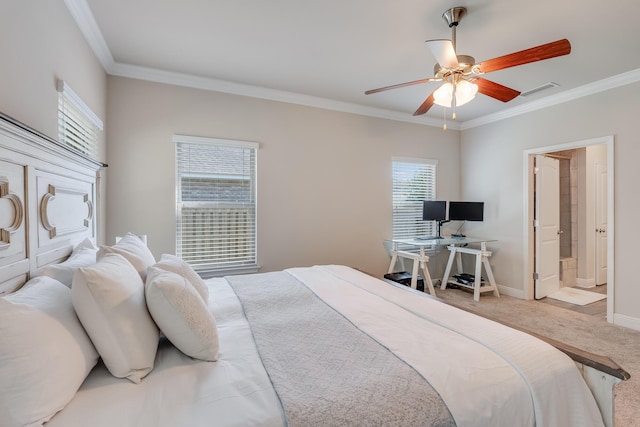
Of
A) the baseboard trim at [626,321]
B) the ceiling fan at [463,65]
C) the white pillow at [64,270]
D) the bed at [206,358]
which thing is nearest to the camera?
the bed at [206,358]

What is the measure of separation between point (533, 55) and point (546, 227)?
10.8 ft

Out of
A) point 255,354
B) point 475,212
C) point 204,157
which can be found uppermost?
point 204,157

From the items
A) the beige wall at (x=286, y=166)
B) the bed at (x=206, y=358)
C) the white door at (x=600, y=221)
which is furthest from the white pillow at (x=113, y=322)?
the white door at (x=600, y=221)

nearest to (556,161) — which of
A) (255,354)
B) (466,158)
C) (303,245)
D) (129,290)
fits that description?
(466,158)

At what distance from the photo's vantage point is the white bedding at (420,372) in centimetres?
85

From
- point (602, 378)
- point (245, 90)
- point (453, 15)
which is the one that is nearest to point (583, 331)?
point (602, 378)

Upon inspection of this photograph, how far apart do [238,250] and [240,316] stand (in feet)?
6.08

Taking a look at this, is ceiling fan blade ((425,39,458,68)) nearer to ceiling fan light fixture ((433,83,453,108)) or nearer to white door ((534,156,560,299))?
ceiling fan light fixture ((433,83,453,108))

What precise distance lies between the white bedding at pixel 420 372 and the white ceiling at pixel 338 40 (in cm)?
214

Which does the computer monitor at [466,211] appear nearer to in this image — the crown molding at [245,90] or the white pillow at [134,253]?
the crown molding at [245,90]

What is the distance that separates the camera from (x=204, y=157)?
10.6 feet

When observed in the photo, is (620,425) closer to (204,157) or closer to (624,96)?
(624,96)

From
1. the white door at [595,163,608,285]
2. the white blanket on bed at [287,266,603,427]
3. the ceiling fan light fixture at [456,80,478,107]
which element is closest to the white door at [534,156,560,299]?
the white door at [595,163,608,285]

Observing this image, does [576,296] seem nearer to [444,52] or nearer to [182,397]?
[444,52]
